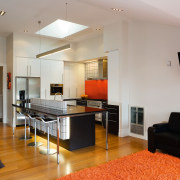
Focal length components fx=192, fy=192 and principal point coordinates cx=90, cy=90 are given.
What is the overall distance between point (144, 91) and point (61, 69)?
3.66m

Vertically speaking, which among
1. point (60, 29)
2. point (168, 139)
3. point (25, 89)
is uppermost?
point (60, 29)

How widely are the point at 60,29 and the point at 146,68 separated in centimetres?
346

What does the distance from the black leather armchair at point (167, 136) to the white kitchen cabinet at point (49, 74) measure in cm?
430

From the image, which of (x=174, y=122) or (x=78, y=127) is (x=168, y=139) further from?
(x=78, y=127)

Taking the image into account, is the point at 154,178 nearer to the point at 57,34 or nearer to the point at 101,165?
the point at 101,165

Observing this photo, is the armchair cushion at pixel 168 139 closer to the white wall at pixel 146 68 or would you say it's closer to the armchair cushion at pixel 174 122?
the armchair cushion at pixel 174 122

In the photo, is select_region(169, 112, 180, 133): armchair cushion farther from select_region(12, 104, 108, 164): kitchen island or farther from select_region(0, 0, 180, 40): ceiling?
select_region(0, 0, 180, 40): ceiling

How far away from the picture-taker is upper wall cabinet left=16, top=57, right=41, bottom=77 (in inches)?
260

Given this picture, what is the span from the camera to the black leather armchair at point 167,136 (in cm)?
366

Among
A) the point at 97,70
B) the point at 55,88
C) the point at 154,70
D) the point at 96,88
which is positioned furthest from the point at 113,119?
the point at 55,88

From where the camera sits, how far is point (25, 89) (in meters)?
6.76

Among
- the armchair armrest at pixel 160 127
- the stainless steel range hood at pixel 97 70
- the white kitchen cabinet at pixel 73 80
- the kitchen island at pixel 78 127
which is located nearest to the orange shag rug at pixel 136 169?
Answer: the armchair armrest at pixel 160 127

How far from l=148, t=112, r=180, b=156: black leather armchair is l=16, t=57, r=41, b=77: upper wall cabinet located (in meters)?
4.56

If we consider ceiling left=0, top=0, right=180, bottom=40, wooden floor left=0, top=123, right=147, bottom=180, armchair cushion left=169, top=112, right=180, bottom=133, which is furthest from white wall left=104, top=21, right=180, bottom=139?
wooden floor left=0, top=123, right=147, bottom=180
